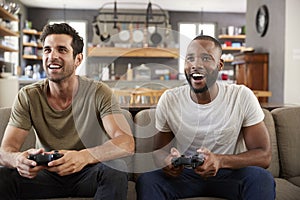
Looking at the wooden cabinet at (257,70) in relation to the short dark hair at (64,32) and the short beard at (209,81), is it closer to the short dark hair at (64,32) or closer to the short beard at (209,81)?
the short beard at (209,81)

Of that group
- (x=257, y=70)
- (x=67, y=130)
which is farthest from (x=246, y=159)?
(x=257, y=70)

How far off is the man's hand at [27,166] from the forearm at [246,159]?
2.42 ft

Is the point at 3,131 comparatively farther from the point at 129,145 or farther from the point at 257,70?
the point at 257,70

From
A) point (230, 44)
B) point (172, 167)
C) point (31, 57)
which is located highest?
point (230, 44)

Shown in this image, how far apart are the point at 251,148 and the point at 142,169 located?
51 cm

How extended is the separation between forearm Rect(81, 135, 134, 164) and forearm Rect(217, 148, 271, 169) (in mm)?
400

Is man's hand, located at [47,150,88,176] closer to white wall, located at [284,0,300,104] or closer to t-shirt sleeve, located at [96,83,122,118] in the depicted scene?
t-shirt sleeve, located at [96,83,122,118]

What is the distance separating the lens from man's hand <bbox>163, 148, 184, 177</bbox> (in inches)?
64.2

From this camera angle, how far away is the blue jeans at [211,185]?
5.29 ft

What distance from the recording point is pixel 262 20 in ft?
20.5

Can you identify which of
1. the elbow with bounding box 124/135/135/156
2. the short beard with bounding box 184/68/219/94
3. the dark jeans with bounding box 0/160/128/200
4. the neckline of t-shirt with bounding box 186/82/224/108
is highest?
the short beard with bounding box 184/68/219/94

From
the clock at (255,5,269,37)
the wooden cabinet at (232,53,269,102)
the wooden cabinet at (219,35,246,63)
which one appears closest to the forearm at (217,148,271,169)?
the wooden cabinet at (232,53,269,102)

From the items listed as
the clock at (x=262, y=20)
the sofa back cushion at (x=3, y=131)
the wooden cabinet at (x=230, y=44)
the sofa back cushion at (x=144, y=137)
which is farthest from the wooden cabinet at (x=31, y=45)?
the sofa back cushion at (x=144, y=137)

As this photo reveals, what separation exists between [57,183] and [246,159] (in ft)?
2.68
